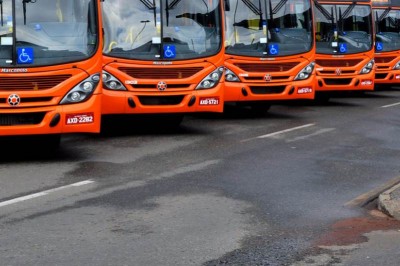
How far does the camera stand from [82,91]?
13.3 meters

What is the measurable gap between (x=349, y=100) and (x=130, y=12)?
445 inches

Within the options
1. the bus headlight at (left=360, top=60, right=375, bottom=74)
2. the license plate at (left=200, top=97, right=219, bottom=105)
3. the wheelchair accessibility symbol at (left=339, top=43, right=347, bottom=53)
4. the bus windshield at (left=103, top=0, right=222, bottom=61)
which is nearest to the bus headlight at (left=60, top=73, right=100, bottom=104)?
the bus windshield at (left=103, top=0, right=222, bottom=61)

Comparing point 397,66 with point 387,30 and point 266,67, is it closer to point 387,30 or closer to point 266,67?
point 387,30

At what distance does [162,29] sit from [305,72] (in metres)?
4.80

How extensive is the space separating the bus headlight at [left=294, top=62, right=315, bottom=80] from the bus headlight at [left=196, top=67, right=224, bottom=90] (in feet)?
12.2

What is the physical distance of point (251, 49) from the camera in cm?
1983

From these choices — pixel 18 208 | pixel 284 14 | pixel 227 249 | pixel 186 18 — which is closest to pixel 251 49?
pixel 284 14

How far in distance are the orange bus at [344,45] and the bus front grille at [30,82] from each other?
11.6 m

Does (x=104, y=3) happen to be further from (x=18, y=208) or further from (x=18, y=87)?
(x=18, y=208)

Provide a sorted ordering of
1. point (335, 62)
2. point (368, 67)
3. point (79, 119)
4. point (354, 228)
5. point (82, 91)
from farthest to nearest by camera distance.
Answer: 1. point (368, 67)
2. point (335, 62)
3. point (82, 91)
4. point (79, 119)
5. point (354, 228)

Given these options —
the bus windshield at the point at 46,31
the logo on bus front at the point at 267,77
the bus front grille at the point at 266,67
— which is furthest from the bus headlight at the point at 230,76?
the bus windshield at the point at 46,31

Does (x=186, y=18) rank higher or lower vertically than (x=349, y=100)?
higher

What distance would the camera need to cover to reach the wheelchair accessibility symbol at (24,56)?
13.0m

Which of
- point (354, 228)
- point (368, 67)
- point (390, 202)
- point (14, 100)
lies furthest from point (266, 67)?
point (354, 228)
